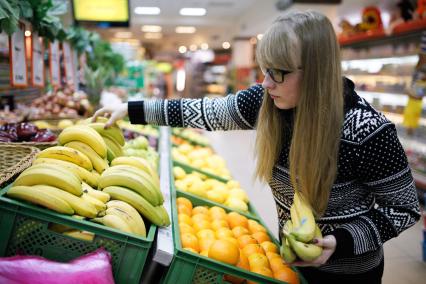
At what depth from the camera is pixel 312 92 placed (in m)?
1.42

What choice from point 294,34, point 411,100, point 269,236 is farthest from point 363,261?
point 411,100

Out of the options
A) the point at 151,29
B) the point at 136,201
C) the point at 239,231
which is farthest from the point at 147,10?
the point at 136,201

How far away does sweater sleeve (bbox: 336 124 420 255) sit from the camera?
1407mm

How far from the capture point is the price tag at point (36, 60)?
10.7 feet

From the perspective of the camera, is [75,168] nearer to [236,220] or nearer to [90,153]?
[90,153]

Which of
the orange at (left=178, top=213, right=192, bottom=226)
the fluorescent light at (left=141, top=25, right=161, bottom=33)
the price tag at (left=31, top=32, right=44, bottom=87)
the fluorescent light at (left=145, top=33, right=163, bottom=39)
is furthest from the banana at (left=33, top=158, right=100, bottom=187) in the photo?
the fluorescent light at (left=145, top=33, right=163, bottom=39)

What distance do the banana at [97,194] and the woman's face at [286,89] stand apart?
0.82m

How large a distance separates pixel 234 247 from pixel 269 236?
2.18ft

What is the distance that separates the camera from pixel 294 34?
1.37 meters

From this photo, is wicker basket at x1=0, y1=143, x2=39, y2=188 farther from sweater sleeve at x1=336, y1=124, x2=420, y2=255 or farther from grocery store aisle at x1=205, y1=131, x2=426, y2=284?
sweater sleeve at x1=336, y1=124, x2=420, y2=255

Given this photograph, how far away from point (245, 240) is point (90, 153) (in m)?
0.94

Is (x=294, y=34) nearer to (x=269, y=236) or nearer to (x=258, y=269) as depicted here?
(x=258, y=269)

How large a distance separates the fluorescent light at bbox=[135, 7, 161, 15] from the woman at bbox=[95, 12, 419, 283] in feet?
44.1

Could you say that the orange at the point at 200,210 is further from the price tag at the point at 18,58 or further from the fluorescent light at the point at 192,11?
the fluorescent light at the point at 192,11
